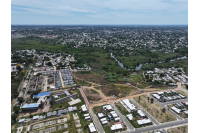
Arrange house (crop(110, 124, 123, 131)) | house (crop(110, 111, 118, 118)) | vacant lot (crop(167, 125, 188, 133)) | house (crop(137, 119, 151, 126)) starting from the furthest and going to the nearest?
house (crop(110, 111, 118, 118))
house (crop(137, 119, 151, 126))
house (crop(110, 124, 123, 131))
vacant lot (crop(167, 125, 188, 133))

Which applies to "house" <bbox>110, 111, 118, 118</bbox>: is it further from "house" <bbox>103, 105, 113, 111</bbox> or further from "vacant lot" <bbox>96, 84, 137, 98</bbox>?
"vacant lot" <bbox>96, 84, 137, 98</bbox>

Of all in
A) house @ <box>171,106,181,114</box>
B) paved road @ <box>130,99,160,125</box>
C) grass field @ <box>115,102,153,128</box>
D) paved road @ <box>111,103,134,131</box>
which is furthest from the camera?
house @ <box>171,106,181,114</box>

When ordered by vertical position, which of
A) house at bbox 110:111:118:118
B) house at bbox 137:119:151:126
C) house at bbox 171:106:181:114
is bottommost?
house at bbox 137:119:151:126

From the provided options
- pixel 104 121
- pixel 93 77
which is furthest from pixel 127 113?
pixel 93 77

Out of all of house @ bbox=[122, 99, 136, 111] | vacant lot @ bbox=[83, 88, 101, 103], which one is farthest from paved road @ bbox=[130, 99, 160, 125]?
vacant lot @ bbox=[83, 88, 101, 103]

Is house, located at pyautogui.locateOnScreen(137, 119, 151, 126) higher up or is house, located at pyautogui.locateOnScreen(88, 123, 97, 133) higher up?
house, located at pyautogui.locateOnScreen(137, 119, 151, 126)

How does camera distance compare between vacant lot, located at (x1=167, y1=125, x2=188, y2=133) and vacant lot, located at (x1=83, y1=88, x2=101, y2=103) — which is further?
vacant lot, located at (x1=83, y1=88, x2=101, y2=103)
